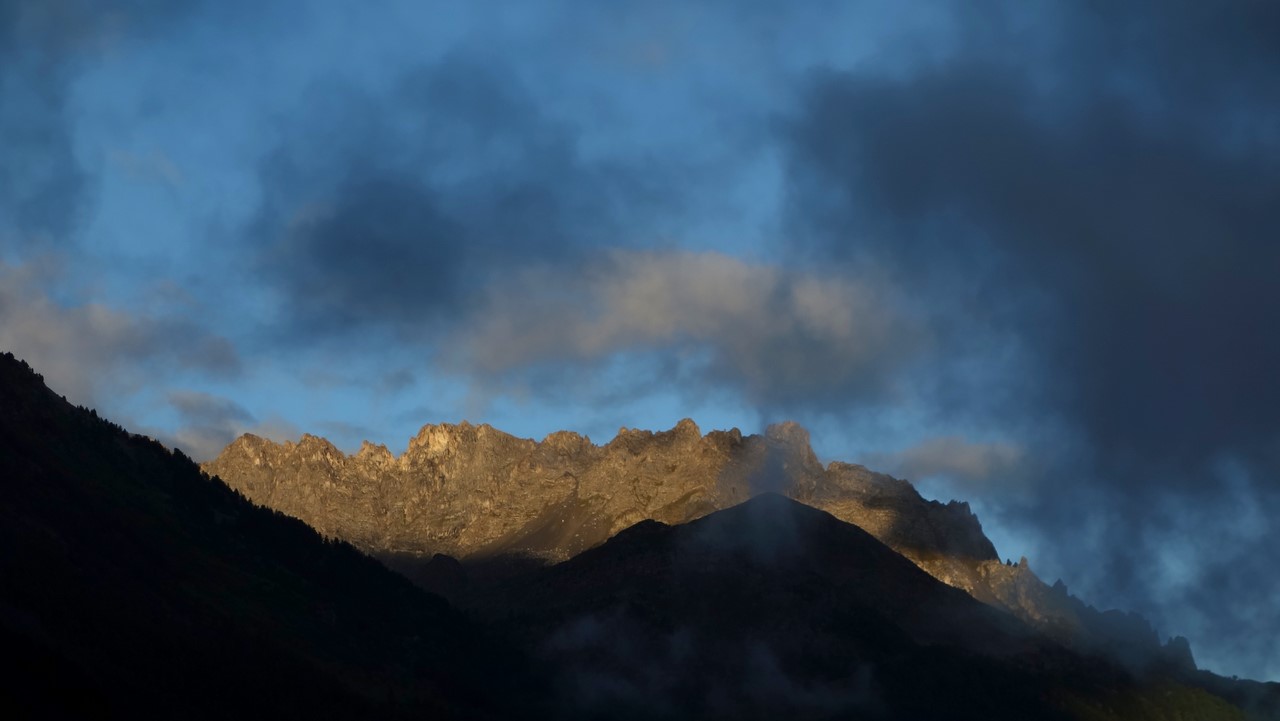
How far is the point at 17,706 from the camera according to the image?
7623 inches
